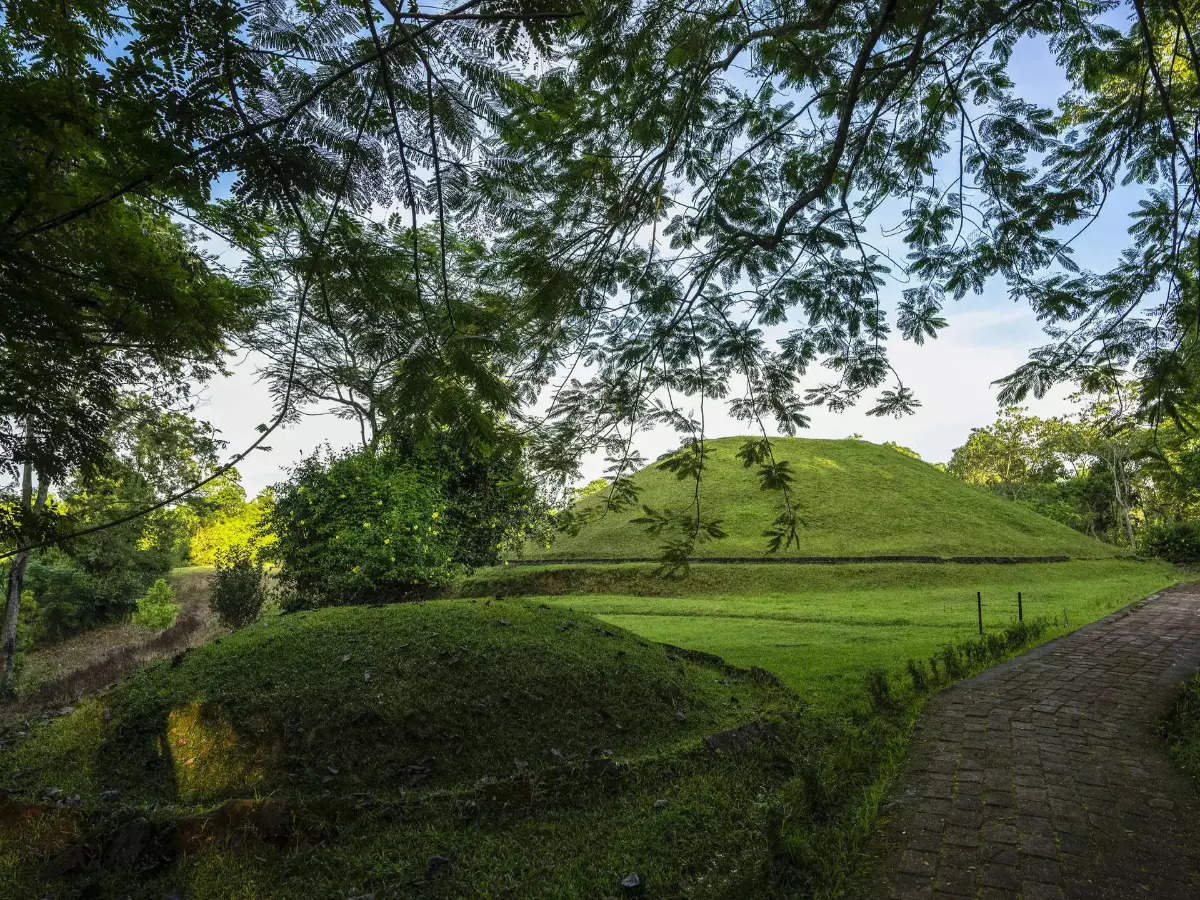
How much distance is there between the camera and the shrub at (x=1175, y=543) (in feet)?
79.4

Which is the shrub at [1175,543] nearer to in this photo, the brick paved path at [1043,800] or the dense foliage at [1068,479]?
the dense foliage at [1068,479]

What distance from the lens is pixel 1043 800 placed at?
3.90m

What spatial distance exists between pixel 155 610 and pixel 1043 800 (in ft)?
71.7

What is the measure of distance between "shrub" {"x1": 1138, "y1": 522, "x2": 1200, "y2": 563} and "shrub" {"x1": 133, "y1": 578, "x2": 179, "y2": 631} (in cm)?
3598

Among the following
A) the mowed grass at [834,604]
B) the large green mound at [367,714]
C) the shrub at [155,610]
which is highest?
the large green mound at [367,714]

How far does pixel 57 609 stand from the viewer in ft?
55.4

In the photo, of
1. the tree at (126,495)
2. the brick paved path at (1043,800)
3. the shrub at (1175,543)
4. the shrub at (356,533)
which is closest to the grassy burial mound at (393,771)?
the brick paved path at (1043,800)

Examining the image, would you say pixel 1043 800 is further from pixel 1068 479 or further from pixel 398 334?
pixel 1068 479

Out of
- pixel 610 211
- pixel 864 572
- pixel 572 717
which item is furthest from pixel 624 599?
pixel 610 211

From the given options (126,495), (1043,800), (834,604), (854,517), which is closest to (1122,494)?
(854,517)

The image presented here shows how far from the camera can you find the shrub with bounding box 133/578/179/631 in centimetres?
1827

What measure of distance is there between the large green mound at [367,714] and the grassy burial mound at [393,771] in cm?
2

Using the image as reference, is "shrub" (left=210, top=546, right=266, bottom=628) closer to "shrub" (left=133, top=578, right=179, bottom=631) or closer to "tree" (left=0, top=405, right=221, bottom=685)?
"tree" (left=0, top=405, right=221, bottom=685)

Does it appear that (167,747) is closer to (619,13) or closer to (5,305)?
(5,305)
